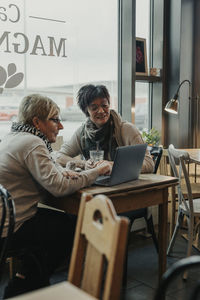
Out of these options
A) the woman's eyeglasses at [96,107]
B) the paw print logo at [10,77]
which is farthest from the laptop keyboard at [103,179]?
the paw print logo at [10,77]

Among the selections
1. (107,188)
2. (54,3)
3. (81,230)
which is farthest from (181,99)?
(81,230)

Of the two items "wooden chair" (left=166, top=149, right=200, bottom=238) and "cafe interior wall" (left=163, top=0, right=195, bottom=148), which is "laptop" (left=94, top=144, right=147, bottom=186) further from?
"cafe interior wall" (left=163, top=0, right=195, bottom=148)

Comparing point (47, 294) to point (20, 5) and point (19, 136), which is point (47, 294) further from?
point (20, 5)

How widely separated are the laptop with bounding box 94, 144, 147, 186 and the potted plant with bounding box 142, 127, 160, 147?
6.52ft

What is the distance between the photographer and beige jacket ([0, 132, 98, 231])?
2.01 m

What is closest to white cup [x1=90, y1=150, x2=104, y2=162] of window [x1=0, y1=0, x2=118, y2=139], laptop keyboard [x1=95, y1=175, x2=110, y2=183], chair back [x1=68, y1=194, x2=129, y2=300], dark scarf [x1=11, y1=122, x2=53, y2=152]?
laptop keyboard [x1=95, y1=175, x2=110, y2=183]

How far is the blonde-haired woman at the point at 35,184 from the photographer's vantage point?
2020 millimetres

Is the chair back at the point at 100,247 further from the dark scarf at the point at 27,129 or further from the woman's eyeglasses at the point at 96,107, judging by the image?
the woman's eyeglasses at the point at 96,107

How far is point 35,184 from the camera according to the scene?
2141mm

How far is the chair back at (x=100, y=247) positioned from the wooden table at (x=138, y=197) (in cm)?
77

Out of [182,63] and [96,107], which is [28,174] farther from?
[182,63]

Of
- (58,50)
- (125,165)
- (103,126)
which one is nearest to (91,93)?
(103,126)

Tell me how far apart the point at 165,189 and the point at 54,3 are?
232cm

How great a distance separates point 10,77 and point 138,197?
1842 millimetres
